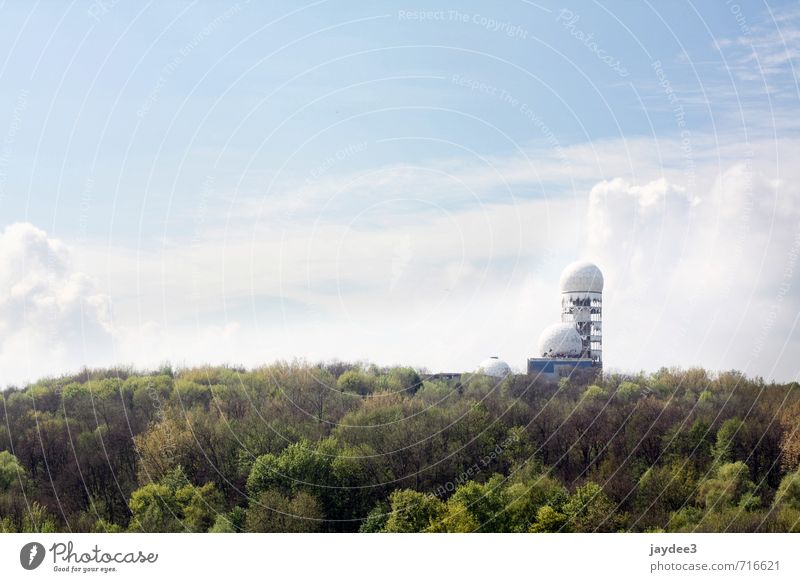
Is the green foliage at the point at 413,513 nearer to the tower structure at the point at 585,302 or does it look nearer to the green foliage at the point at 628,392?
the green foliage at the point at 628,392

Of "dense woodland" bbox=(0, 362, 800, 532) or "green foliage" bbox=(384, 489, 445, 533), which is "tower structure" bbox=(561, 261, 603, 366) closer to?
"dense woodland" bbox=(0, 362, 800, 532)

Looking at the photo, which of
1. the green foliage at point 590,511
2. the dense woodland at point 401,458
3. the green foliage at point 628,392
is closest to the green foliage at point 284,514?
the dense woodland at point 401,458

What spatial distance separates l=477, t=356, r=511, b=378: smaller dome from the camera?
103 metres

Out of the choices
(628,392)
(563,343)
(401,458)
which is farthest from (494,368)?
(401,458)

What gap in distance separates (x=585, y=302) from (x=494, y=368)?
32.1ft

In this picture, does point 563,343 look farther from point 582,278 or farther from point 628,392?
point 628,392

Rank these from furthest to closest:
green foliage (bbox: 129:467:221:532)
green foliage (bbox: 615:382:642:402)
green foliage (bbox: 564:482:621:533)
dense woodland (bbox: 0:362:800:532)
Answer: green foliage (bbox: 615:382:642:402)
green foliage (bbox: 129:467:221:532)
dense woodland (bbox: 0:362:800:532)
green foliage (bbox: 564:482:621:533)

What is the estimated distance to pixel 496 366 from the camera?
340ft

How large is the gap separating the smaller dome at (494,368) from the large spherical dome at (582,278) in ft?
27.9

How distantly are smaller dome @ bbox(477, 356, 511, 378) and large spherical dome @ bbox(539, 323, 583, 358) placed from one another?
11.8ft

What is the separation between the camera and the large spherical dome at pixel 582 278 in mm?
100438

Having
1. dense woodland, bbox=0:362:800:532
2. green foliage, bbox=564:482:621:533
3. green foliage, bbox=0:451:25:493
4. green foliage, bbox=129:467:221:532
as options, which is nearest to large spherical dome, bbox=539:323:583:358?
dense woodland, bbox=0:362:800:532
